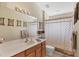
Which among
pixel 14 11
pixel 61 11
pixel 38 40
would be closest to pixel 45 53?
pixel 38 40

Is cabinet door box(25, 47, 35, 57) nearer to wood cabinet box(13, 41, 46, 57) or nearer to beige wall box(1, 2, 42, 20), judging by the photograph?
wood cabinet box(13, 41, 46, 57)

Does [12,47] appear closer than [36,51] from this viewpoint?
Yes

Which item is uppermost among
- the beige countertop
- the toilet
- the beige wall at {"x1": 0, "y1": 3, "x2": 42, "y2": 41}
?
the beige wall at {"x1": 0, "y1": 3, "x2": 42, "y2": 41}

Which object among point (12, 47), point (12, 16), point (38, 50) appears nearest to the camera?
point (12, 47)

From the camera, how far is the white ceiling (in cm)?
189

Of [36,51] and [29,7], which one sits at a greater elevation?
[29,7]

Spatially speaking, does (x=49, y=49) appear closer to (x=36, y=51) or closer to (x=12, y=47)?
(x=36, y=51)

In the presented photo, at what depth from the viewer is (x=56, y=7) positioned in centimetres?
199

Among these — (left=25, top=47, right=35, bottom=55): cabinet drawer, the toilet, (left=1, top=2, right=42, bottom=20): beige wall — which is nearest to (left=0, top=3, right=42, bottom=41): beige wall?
(left=1, top=2, right=42, bottom=20): beige wall

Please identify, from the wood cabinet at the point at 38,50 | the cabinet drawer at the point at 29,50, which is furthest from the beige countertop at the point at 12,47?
the wood cabinet at the point at 38,50

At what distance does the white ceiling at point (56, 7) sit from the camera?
6.20 ft

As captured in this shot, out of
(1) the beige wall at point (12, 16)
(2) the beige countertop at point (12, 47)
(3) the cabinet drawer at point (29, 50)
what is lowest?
(3) the cabinet drawer at point (29, 50)

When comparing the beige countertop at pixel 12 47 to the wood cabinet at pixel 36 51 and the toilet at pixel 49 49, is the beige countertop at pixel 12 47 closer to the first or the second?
the wood cabinet at pixel 36 51

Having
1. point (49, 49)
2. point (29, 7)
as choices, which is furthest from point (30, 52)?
point (29, 7)
